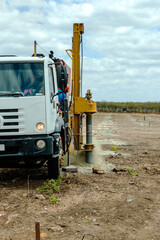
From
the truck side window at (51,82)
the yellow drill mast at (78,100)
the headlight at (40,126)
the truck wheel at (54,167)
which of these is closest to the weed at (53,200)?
the truck wheel at (54,167)

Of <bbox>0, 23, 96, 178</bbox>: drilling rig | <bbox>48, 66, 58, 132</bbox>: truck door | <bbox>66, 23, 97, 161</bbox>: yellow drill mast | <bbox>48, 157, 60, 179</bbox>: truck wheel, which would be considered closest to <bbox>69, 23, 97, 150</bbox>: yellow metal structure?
<bbox>66, 23, 97, 161</bbox>: yellow drill mast

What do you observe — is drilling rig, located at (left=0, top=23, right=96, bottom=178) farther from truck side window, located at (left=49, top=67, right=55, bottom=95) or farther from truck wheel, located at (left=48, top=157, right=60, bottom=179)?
truck wheel, located at (left=48, top=157, right=60, bottom=179)

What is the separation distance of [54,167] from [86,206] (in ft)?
5.51

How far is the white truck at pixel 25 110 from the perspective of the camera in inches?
249

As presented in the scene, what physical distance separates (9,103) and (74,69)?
3.76 meters

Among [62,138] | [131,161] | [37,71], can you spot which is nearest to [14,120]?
[37,71]

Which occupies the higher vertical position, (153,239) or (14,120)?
(14,120)

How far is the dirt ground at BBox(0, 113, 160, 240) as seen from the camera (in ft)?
15.0

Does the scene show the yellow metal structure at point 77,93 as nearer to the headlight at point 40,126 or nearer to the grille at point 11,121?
the headlight at point 40,126

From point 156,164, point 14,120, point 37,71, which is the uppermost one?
point 37,71

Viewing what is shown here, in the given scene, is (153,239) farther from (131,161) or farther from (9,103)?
(131,161)

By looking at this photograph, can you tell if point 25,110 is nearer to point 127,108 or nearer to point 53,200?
point 53,200

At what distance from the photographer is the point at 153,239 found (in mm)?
4363

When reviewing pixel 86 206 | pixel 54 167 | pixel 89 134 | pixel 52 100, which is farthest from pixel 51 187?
pixel 89 134
